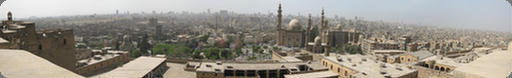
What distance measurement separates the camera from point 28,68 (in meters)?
2.14

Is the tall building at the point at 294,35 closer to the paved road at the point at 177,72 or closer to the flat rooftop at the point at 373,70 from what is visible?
the flat rooftop at the point at 373,70

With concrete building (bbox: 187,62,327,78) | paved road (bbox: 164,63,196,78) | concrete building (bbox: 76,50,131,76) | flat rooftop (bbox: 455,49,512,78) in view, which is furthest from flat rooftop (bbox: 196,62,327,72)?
flat rooftop (bbox: 455,49,512,78)

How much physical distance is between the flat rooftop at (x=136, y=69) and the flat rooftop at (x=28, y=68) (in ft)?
25.6

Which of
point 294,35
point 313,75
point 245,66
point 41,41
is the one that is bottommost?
point 313,75

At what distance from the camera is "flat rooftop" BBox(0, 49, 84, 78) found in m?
1.96

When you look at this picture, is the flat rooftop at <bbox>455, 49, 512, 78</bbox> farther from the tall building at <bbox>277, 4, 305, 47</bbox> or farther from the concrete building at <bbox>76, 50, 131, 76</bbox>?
the tall building at <bbox>277, 4, 305, 47</bbox>

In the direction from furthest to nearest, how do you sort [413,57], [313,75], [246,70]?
[413,57] → [246,70] → [313,75]

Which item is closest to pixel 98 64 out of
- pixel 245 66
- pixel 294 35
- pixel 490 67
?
pixel 245 66

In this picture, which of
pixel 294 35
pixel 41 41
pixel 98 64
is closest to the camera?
pixel 41 41

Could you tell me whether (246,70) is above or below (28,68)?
below

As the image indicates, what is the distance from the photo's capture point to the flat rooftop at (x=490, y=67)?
2.47 metres

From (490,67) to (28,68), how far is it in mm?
3647

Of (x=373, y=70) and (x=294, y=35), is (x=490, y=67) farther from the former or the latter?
(x=294, y=35)

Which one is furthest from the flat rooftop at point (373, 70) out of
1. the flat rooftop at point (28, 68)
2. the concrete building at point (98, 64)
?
the flat rooftop at point (28, 68)
